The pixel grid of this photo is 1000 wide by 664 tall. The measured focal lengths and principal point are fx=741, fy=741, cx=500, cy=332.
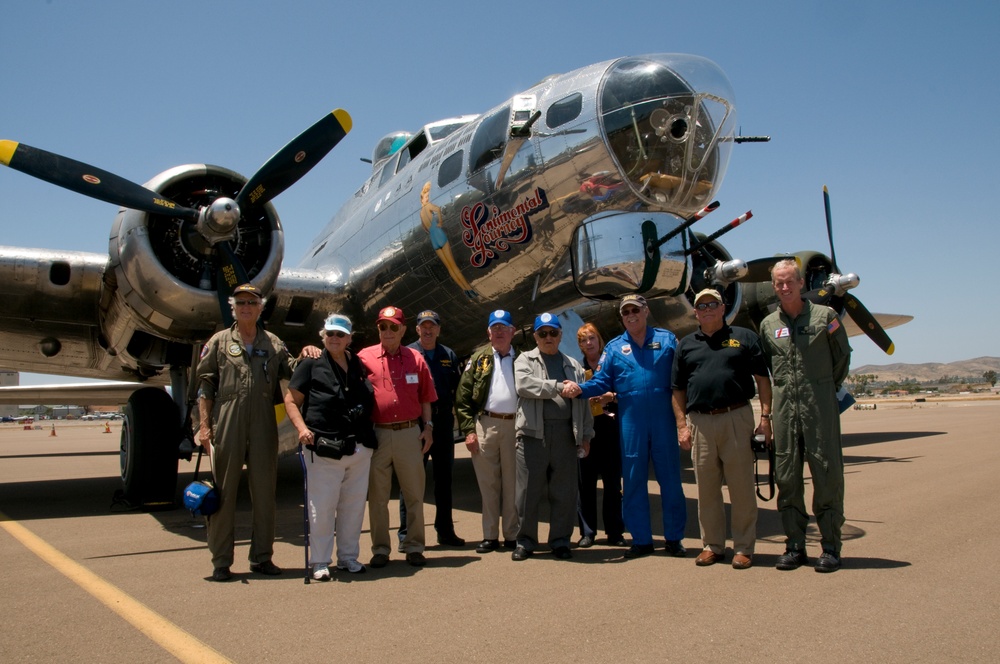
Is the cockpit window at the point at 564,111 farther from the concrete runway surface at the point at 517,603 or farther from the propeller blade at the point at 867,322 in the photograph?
the propeller blade at the point at 867,322

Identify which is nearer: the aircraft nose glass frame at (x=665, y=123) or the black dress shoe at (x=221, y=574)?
the black dress shoe at (x=221, y=574)

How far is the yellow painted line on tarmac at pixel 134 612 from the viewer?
3188 mm

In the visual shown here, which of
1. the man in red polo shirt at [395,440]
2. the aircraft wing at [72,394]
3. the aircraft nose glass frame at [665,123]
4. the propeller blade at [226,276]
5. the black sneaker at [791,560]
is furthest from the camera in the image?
the aircraft wing at [72,394]

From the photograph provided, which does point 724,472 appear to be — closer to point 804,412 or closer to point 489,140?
point 804,412

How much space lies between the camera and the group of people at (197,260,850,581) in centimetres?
473

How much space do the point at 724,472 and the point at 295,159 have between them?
5534mm

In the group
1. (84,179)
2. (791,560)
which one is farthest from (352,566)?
(84,179)

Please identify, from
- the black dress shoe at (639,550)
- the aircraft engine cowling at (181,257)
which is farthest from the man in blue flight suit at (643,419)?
the aircraft engine cowling at (181,257)

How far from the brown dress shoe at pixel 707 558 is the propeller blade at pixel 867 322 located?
1073cm

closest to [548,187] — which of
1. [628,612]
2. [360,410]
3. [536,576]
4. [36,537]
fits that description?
[360,410]

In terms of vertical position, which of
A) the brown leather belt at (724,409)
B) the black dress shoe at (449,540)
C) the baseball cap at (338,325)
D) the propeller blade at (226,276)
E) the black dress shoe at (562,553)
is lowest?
the black dress shoe at (449,540)

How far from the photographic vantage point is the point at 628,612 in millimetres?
3664

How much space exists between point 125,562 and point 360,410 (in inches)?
81.0

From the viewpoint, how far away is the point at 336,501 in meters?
4.88
